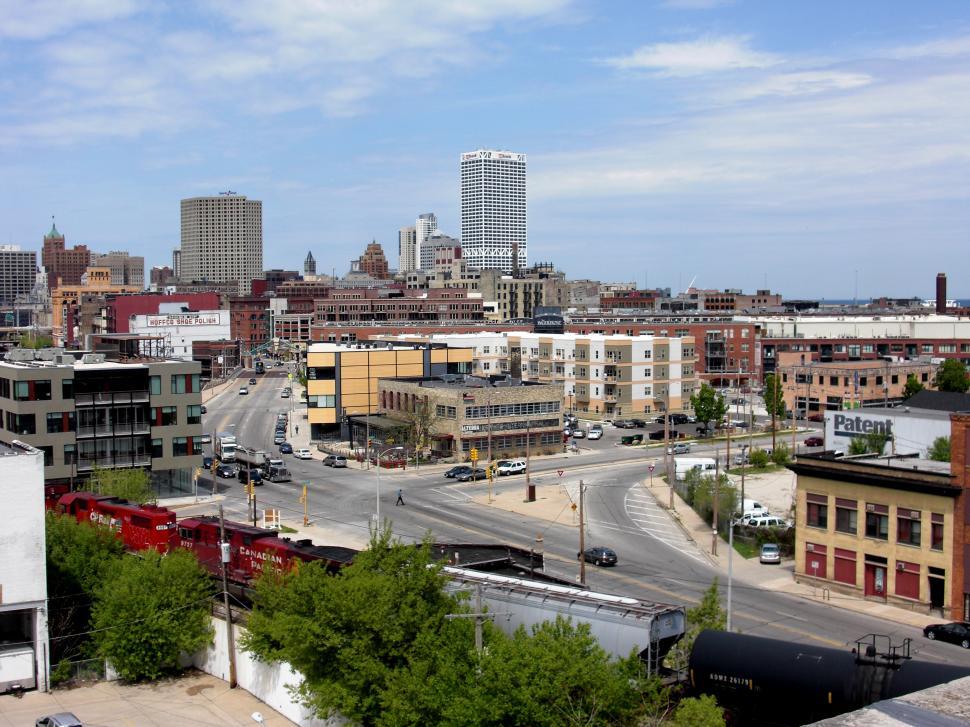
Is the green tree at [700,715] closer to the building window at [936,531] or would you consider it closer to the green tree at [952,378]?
the building window at [936,531]

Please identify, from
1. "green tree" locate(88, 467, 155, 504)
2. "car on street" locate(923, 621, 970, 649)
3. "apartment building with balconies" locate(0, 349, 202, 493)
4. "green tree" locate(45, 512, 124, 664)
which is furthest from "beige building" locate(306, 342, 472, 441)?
"car on street" locate(923, 621, 970, 649)

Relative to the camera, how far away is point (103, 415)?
7519 cm

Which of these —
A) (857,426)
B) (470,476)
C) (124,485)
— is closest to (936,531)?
(857,426)

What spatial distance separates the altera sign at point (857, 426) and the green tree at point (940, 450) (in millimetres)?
4823

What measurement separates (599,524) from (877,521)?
21366mm

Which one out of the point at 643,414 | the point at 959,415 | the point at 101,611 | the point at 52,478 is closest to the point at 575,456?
the point at 643,414

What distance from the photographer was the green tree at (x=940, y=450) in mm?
59938

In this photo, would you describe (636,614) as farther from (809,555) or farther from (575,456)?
(575,456)

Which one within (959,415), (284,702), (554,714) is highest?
(959,415)

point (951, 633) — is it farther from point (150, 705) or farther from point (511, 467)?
point (511, 467)

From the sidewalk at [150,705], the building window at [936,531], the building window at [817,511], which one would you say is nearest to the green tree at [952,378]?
the building window at [817,511]

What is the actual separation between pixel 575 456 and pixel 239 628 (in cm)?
5977

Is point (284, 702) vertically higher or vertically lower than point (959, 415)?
lower

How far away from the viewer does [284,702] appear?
3784 centimetres
